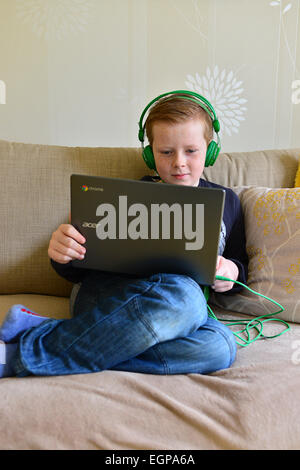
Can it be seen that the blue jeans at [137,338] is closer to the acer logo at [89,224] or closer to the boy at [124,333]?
the boy at [124,333]

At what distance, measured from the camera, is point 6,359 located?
850 millimetres

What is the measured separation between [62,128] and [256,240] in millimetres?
905

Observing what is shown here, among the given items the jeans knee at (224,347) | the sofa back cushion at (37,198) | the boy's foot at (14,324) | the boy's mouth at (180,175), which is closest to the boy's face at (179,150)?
the boy's mouth at (180,175)

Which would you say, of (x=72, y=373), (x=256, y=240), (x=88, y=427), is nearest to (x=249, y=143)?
(x=256, y=240)

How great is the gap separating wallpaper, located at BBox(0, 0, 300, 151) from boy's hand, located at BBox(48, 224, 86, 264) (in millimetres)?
802

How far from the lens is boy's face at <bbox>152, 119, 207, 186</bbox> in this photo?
112 cm

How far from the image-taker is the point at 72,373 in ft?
2.76

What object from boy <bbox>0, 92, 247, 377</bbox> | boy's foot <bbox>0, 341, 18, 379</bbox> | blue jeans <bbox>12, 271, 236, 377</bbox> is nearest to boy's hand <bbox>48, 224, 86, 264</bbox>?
boy <bbox>0, 92, 247, 377</bbox>

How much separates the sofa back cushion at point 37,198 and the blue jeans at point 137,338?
391mm

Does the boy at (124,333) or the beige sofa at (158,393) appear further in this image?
the boy at (124,333)

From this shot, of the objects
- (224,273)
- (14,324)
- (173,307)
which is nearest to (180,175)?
(224,273)

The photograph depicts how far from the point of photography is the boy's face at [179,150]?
1.12 m

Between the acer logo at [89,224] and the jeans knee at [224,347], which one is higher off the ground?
the acer logo at [89,224]
